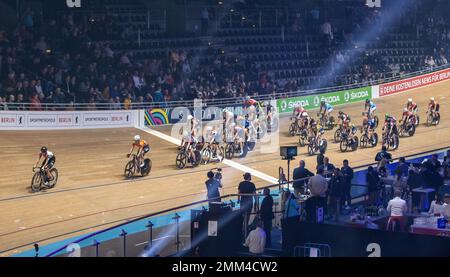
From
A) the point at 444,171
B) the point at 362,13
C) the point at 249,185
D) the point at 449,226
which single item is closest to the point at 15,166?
the point at 249,185

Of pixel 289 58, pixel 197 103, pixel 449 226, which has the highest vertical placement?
pixel 289 58

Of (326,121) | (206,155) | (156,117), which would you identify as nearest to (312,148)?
(206,155)

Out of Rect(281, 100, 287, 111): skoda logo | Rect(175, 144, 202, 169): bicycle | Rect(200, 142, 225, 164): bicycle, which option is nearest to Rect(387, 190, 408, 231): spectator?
Rect(175, 144, 202, 169): bicycle

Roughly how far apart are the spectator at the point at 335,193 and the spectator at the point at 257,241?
5.90 feet

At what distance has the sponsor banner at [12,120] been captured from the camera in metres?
30.7

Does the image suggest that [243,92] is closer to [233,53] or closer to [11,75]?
[233,53]

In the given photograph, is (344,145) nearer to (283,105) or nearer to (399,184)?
(283,105)

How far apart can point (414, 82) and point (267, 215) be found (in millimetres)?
30393

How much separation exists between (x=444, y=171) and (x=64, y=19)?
63.0ft

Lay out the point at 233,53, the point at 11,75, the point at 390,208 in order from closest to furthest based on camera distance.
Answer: the point at 390,208
the point at 11,75
the point at 233,53

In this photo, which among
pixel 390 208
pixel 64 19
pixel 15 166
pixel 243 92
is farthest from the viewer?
pixel 243 92

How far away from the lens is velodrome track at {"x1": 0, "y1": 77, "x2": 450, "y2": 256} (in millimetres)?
21375
